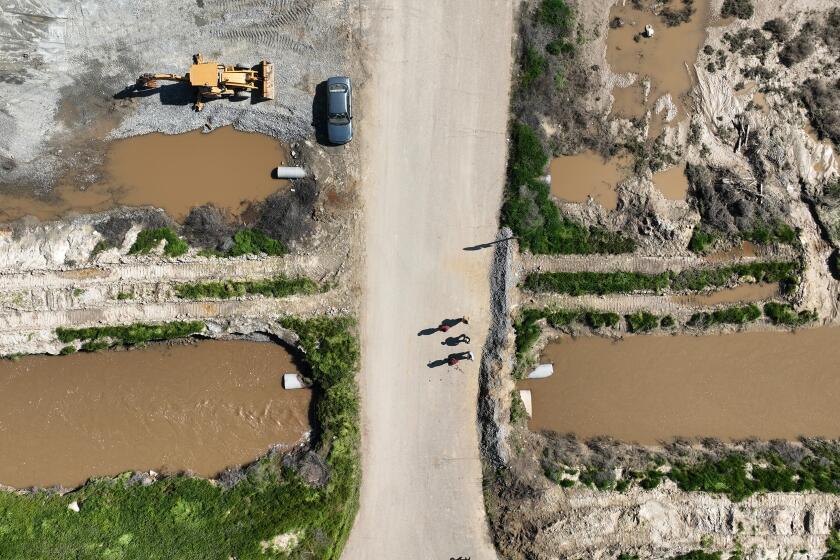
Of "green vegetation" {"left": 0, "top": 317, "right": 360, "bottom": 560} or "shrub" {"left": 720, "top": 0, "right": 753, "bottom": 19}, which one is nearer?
"green vegetation" {"left": 0, "top": 317, "right": 360, "bottom": 560}

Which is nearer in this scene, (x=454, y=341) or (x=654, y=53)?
(x=454, y=341)

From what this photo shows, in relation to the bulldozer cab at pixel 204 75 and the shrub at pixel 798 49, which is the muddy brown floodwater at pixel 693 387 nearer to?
the shrub at pixel 798 49

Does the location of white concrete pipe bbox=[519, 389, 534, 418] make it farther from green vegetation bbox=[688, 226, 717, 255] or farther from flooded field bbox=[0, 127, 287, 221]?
flooded field bbox=[0, 127, 287, 221]

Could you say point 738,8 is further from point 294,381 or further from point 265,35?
point 294,381

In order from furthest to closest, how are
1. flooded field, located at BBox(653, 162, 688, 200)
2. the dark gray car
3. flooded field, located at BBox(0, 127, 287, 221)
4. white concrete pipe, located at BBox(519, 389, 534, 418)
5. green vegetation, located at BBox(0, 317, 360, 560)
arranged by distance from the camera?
1. flooded field, located at BBox(653, 162, 688, 200)
2. flooded field, located at BBox(0, 127, 287, 221)
3. white concrete pipe, located at BBox(519, 389, 534, 418)
4. green vegetation, located at BBox(0, 317, 360, 560)
5. the dark gray car

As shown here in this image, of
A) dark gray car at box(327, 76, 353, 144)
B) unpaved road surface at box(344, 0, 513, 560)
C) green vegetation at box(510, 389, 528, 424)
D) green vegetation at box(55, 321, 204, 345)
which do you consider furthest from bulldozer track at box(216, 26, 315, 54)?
green vegetation at box(510, 389, 528, 424)

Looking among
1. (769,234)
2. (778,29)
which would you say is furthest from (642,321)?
(778,29)
